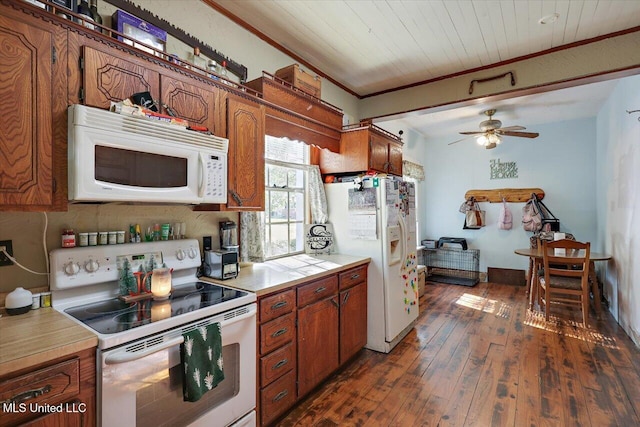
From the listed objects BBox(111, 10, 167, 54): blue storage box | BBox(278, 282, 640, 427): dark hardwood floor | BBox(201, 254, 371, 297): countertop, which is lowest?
BBox(278, 282, 640, 427): dark hardwood floor

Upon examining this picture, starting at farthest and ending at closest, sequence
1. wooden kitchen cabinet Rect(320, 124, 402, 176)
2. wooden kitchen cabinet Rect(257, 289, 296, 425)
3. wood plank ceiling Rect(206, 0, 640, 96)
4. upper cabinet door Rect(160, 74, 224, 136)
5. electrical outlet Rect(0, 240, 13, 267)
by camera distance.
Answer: wooden kitchen cabinet Rect(320, 124, 402, 176) → wood plank ceiling Rect(206, 0, 640, 96) → wooden kitchen cabinet Rect(257, 289, 296, 425) → upper cabinet door Rect(160, 74, 224, 136) → electrical outlet Rect(0, 240, 13, 267)

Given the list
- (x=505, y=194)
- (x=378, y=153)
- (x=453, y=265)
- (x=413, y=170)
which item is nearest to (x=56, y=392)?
(x=378, y=153)

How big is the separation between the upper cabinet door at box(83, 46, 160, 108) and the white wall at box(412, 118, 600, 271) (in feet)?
18.2

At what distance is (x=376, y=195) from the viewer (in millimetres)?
2832

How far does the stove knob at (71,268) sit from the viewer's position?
1458mm

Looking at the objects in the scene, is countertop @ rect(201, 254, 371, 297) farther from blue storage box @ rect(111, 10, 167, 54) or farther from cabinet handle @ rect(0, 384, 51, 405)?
blue storage box @ rect(111, 10, 167, 54)

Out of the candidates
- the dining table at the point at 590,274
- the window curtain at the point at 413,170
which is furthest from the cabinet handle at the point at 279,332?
the window curtain at the point at 413,170

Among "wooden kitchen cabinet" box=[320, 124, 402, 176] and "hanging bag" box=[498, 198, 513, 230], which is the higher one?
"wooden kitchen cabinet" box=[320, 124, 402, 176]

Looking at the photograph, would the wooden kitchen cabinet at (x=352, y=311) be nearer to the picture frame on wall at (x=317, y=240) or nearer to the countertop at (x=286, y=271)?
the countertop at (x=286, y=271)

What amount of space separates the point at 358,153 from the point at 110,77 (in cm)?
216

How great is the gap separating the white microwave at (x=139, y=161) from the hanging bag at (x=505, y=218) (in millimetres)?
5386

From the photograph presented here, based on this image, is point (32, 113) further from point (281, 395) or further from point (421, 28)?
point (421, 28)

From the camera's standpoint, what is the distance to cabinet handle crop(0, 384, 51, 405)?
0.93 metres

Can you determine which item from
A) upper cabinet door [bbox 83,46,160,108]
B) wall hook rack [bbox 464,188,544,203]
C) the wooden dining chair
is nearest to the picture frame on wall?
upper cabinet door [bbox 83,46,160,108]
